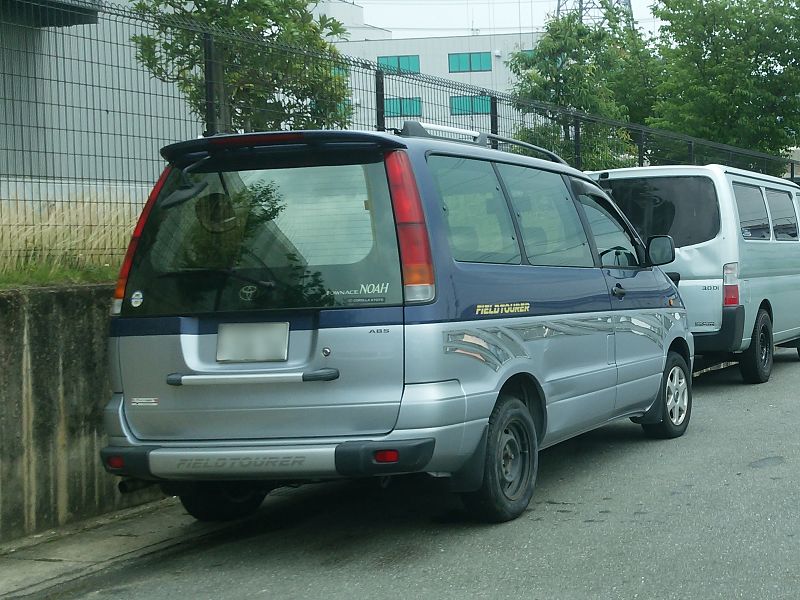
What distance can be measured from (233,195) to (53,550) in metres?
2.03

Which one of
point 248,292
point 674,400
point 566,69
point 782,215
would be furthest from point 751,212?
point 566,69

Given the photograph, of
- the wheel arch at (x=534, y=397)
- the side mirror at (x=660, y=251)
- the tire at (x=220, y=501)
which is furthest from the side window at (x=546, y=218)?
the tire at (x=220, y=501)

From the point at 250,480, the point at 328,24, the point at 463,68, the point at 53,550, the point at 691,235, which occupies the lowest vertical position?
the point at 53,550

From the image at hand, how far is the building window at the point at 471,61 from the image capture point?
72688mm

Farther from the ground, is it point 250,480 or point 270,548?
Result: point 250,480

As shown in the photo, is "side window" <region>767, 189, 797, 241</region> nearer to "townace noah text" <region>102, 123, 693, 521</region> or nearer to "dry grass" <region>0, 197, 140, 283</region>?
"townace noah text" <region>102, 123, 693, 521</region>

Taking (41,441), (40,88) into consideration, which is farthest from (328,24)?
(41,441)

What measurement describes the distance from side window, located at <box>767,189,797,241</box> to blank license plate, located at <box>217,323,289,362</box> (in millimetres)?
8445

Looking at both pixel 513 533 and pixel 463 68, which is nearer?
pixel 513 533

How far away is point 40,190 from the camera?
7.27 m

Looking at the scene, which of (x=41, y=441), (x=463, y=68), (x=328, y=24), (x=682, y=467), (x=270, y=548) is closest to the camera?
(x=270, y=548)

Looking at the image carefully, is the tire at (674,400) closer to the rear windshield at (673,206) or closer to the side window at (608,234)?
the side window at (608,234)

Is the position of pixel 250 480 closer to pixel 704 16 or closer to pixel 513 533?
pixel 513 533

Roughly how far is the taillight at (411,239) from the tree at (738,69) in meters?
23.9
